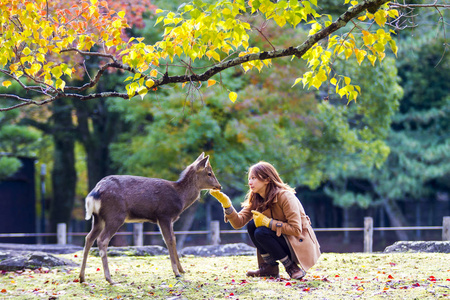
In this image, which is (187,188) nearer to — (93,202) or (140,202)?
(140,202)

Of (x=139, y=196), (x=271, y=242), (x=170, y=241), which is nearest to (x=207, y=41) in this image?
(x=271, y=242)

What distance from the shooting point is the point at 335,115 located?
16719 millimetres

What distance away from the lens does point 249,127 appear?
15227 millimetres

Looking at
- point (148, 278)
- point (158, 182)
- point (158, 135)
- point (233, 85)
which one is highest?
point (233, 85)

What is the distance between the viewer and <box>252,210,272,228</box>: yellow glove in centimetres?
604

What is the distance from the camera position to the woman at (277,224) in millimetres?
6008

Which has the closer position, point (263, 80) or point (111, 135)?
point (263, 80)

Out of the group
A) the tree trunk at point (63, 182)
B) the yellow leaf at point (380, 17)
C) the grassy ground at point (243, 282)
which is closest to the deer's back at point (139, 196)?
the grassy ground at point (243, 282)

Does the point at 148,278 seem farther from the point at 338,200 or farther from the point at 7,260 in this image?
the point at 338,200

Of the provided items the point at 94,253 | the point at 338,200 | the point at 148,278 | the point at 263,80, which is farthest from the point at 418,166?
the point at 148,278

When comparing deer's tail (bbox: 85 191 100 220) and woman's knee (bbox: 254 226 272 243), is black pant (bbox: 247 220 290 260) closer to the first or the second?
woman's knee (bbox: 254 226 272 243)

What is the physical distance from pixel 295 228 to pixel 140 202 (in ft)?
7.12

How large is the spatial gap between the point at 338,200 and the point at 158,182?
1947 cm

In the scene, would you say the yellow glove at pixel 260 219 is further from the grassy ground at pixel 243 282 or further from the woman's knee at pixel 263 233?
the grassy ground at pixel 243 282
